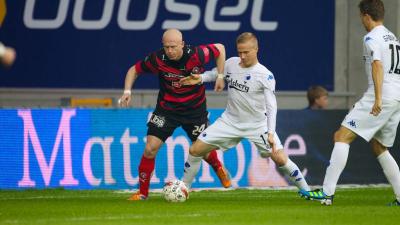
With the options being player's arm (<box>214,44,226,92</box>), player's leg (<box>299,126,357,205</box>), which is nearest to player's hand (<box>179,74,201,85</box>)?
player's arm (<box>214,44,226,92</box>)

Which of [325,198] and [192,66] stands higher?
[192,66]

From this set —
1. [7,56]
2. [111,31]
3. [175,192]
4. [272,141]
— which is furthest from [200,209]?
[111,31]

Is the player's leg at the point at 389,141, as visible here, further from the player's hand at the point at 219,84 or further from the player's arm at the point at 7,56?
the player's arm at the point at 7,56

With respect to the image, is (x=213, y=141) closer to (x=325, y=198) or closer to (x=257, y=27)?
(x=325, y=198)

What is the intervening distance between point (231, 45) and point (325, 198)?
860 cm

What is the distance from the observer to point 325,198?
1231 cm

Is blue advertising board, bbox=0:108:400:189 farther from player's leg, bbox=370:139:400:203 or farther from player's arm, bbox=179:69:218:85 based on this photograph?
player's leg, bbox=370:139:400:203

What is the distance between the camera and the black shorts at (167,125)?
1329 cm

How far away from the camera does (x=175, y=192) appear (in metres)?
12.8

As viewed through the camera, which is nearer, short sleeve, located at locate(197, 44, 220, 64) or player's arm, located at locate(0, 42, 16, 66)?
player's arm, located at locate(0, 42, 16, 66)

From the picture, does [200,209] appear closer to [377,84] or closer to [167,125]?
[167,125]

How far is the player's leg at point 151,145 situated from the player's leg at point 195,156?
1.29 ft

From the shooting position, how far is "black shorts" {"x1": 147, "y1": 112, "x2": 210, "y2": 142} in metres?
13.3

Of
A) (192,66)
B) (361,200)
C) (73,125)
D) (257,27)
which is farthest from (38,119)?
(257,27)
